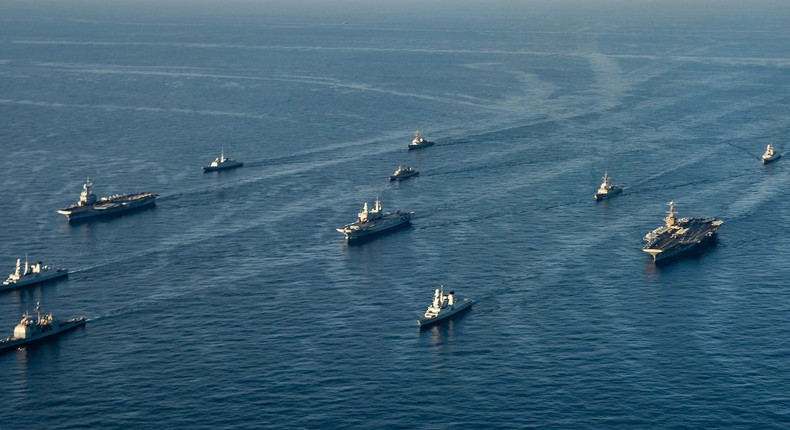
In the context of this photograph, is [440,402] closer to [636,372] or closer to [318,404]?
[318,404]

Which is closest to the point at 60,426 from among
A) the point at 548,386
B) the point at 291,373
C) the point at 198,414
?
the point at 198,414

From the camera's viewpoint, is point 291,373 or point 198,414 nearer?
point 198,414

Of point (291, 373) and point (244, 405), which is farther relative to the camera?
point (291, 373)

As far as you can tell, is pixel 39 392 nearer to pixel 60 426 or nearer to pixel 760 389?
pixel 60 426

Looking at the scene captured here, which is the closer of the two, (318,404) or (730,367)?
(318,404)

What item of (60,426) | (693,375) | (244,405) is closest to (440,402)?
(244,405)

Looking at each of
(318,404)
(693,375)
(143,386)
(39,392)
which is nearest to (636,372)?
(693,375)

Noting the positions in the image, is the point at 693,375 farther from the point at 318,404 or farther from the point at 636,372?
the point at 318,404
